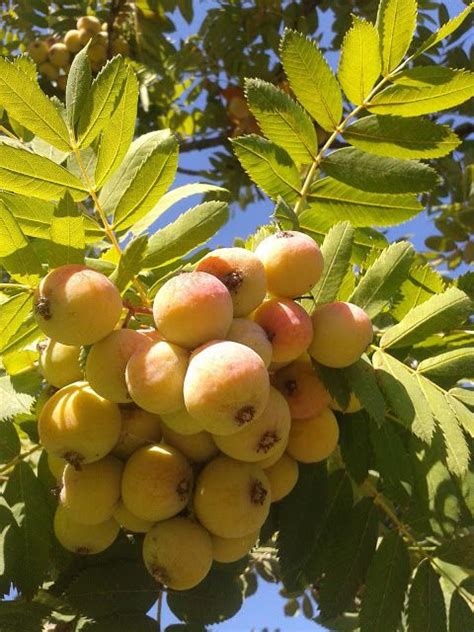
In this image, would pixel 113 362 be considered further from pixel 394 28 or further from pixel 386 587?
pixel 394 28

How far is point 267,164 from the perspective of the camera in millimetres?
1612

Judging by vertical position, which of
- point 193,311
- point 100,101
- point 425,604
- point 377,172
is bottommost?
point 425,604

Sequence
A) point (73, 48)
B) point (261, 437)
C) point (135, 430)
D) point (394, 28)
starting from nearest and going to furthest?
point (261, 437) < point (135, 430) < point (394, 28) < point (73, 48)

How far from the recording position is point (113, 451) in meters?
1.31

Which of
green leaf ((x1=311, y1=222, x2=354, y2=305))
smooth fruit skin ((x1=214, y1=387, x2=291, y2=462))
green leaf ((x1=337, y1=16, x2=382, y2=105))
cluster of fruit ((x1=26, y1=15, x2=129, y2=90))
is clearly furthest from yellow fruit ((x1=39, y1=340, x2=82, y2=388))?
cluster of fruit ((x1=26, y1=15, x2=129, y2=90))

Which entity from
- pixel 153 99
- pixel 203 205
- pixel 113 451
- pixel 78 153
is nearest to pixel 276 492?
pixel 113 451

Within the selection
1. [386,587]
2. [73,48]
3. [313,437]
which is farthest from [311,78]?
[73,48]

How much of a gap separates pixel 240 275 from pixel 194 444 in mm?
326

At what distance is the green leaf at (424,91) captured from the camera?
1.52m

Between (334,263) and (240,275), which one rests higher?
(240,275)

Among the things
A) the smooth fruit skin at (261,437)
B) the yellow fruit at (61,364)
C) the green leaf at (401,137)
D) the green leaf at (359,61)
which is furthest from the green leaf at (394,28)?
the yellow fruit at (61,364)

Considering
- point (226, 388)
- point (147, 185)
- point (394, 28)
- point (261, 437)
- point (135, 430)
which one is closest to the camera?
point (226, 388)

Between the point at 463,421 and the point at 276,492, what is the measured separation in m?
0.41

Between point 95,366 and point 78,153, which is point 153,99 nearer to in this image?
point 78,153
